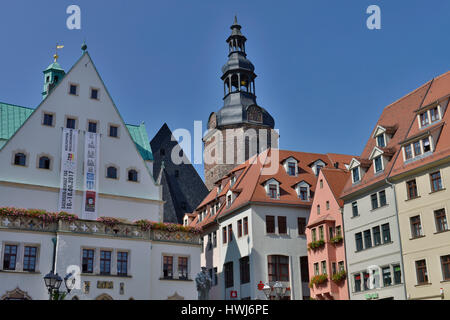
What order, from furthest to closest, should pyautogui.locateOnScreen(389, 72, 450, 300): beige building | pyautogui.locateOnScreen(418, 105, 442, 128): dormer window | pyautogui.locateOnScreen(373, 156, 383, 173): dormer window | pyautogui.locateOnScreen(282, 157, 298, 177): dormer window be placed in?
pyautogui.locateOnScreen(282, 157, 298, 177): dormer window, pyautogui.locateOnScreen(373, 156, 383, 173): dormer window, pyautogui.locateOnScreen(418, 105, 442, 128): dormer window, pyautogui.locateOnScreen(389, 72, 450, 300): beige building

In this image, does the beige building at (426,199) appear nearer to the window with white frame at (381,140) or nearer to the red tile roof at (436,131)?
the red tile roof at (436,131)

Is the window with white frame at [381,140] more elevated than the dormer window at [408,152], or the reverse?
the window with white frame at [381,140]

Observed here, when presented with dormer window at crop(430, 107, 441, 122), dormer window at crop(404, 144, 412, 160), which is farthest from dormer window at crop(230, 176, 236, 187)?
dormer window at crop(430, 107, 441, 122)

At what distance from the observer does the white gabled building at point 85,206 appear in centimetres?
3128

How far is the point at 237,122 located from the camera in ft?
277

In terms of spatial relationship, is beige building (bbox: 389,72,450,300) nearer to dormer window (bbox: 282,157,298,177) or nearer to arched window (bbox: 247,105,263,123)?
dormer window (bbox: 282,157,298,177)

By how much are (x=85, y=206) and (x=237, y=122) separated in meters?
49.4

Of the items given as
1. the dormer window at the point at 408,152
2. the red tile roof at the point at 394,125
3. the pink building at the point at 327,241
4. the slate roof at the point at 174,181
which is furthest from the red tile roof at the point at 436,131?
the slate roof at the point at 174,181

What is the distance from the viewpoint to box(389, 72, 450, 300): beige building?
112ft

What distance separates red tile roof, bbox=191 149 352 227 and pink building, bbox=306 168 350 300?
3662mm

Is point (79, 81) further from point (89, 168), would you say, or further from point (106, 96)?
Result: point (89, 168)

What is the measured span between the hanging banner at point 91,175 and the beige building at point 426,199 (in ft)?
65.1
